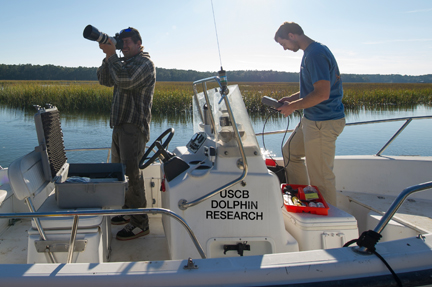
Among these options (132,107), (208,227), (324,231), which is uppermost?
(132,107)

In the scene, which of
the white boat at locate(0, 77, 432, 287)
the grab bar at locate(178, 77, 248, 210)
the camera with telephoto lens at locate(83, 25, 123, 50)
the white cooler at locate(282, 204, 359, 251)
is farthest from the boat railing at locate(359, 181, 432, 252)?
the camera with telephoto lens at locate(83, 25, 123, 50)

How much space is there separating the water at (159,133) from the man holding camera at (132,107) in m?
4.41

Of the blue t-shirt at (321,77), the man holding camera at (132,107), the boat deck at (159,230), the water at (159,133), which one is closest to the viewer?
the blue t-shirt at (321,77)

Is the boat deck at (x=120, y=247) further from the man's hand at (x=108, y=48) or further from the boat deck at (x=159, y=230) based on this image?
the man's hand at (x=108, y=48)

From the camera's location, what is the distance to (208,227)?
1.96m

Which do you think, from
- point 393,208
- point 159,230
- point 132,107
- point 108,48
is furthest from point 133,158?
point 393,208

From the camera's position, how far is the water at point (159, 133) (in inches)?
305

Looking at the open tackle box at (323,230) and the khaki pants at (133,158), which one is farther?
the khaki pants at (133,158)

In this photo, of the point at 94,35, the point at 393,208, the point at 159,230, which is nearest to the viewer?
the point at 393,208

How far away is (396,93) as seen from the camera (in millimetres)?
19078

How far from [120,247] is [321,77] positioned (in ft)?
6.04

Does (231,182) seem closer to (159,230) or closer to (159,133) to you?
(159,230)

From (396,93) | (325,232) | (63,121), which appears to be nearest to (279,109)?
(325,232)

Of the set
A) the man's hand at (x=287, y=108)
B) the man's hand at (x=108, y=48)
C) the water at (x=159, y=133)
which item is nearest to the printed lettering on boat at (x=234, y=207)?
the man's hand at (x=287, y=108)
